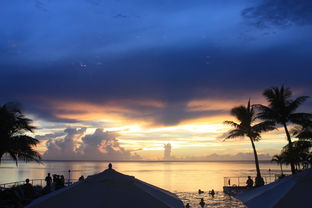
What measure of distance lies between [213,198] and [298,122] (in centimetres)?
1161

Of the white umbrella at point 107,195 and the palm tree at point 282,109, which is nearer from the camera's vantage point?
the white umbrella at point 107,195

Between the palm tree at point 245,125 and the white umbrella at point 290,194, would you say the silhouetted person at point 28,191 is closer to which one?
the white umbrella at point 290,194

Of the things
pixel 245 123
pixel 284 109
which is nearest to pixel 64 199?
pixel 284 109

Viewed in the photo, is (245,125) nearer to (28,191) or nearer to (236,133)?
(236,133)

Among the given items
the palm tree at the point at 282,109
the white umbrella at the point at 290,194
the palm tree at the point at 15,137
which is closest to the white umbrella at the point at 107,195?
the white umbrella at the point at 290,194

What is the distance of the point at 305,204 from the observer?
28.0ft

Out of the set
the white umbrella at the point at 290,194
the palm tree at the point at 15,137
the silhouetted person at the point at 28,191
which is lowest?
the silhouetted person at the point at 28,191

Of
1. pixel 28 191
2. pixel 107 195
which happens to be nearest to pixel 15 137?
pixel 28 191

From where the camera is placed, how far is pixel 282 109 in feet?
104

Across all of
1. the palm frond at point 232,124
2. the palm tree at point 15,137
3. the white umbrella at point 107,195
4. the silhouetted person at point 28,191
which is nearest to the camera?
the white umbrella at point 107,195

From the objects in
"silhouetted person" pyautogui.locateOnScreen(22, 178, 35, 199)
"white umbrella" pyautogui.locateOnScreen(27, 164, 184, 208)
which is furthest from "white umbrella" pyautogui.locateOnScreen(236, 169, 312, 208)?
"silhouetted person" pyautogui.locateOnScreen(22, 178, 35, 199)

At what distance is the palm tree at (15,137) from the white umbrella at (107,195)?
55.9ft

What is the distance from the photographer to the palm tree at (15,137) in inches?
923

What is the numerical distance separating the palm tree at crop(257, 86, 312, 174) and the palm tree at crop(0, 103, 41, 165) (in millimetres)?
22640
